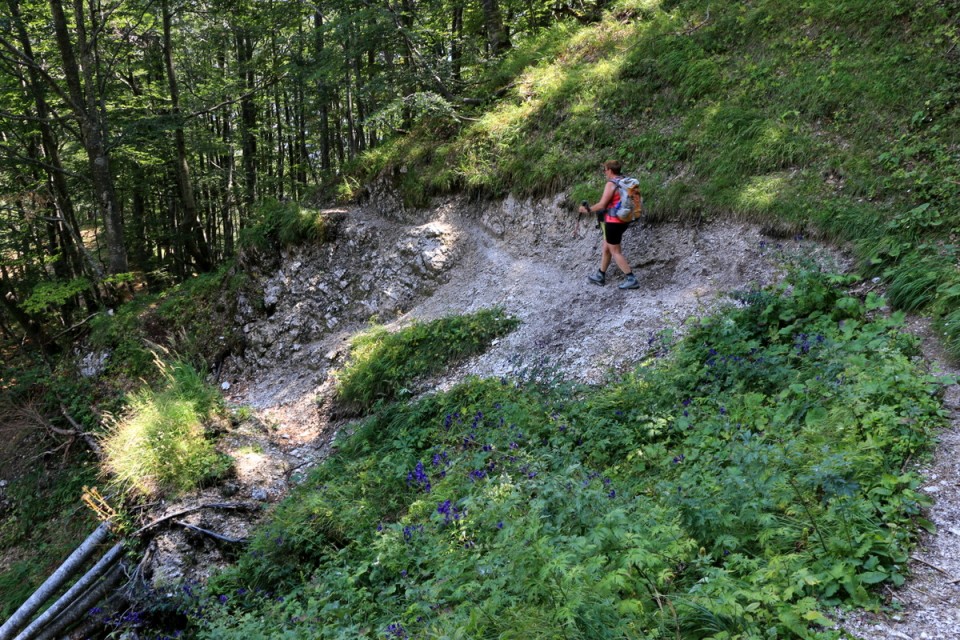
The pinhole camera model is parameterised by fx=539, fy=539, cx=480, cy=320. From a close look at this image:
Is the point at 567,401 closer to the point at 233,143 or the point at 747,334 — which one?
the point at 747,334

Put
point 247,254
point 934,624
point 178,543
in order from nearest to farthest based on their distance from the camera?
point 934,624, point 178,543, point 247,254

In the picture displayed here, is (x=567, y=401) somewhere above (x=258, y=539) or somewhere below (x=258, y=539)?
above

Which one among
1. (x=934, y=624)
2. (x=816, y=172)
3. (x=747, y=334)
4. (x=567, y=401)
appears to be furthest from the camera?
(x=816, y=172)

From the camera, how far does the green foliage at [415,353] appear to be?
8711 mm

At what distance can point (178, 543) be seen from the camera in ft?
22.5

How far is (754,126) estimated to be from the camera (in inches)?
335

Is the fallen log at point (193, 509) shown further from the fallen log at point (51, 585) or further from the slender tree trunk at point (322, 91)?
the slender tree trunk at point (322, 91)

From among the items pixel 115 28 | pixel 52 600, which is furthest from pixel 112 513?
pixel 115 28

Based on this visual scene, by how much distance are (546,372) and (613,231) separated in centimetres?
258

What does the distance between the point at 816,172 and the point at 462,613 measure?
24.1 feet

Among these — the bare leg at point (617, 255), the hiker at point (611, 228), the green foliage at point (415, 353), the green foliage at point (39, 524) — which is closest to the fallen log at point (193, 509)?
the green foliage at point (415, 353)

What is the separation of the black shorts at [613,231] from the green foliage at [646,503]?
2.21m

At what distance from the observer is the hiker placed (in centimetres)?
795

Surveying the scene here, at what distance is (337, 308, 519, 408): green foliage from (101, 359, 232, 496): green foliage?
226cm
